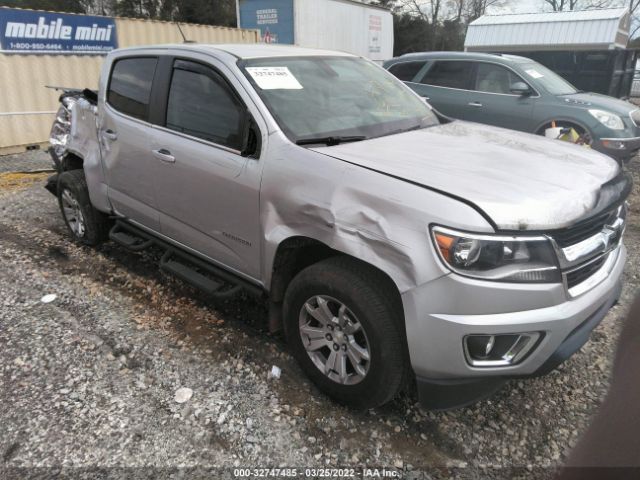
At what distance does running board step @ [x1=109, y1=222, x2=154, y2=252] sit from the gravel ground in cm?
41

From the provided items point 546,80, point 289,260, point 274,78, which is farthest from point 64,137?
point 546,80

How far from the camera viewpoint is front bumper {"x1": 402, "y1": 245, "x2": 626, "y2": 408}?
6.63 ft

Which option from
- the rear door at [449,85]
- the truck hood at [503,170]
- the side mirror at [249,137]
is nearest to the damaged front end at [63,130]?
the side mirror at [249,137]

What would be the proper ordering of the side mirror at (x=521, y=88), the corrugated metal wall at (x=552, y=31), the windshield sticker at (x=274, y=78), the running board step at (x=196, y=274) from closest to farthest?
the windshield sticker at (x=274, y=78) < the running board step at (x=196, y=274) < the side mirror at (x=521, y=88) < the corrugated metal wall at (x=552, y=31)

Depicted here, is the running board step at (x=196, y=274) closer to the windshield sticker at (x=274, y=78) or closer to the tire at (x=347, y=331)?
the tire at (x=347, y=331)

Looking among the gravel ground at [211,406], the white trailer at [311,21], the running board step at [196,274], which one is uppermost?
the white trailer at [311,21]

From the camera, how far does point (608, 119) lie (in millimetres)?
6816

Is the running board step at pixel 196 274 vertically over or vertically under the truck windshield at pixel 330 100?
under

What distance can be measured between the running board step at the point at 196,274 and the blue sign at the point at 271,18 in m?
12.3

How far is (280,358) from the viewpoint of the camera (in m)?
3.08

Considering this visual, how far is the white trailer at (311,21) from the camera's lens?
→ 1423cm

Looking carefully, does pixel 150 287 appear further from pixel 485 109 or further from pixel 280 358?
pixel 485 109

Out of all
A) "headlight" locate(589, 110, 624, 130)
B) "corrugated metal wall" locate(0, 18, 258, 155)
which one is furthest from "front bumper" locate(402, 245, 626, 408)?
"corrugated metal wall" locate(0, 18, 258, 155)

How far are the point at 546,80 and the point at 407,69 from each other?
2.15 metres
